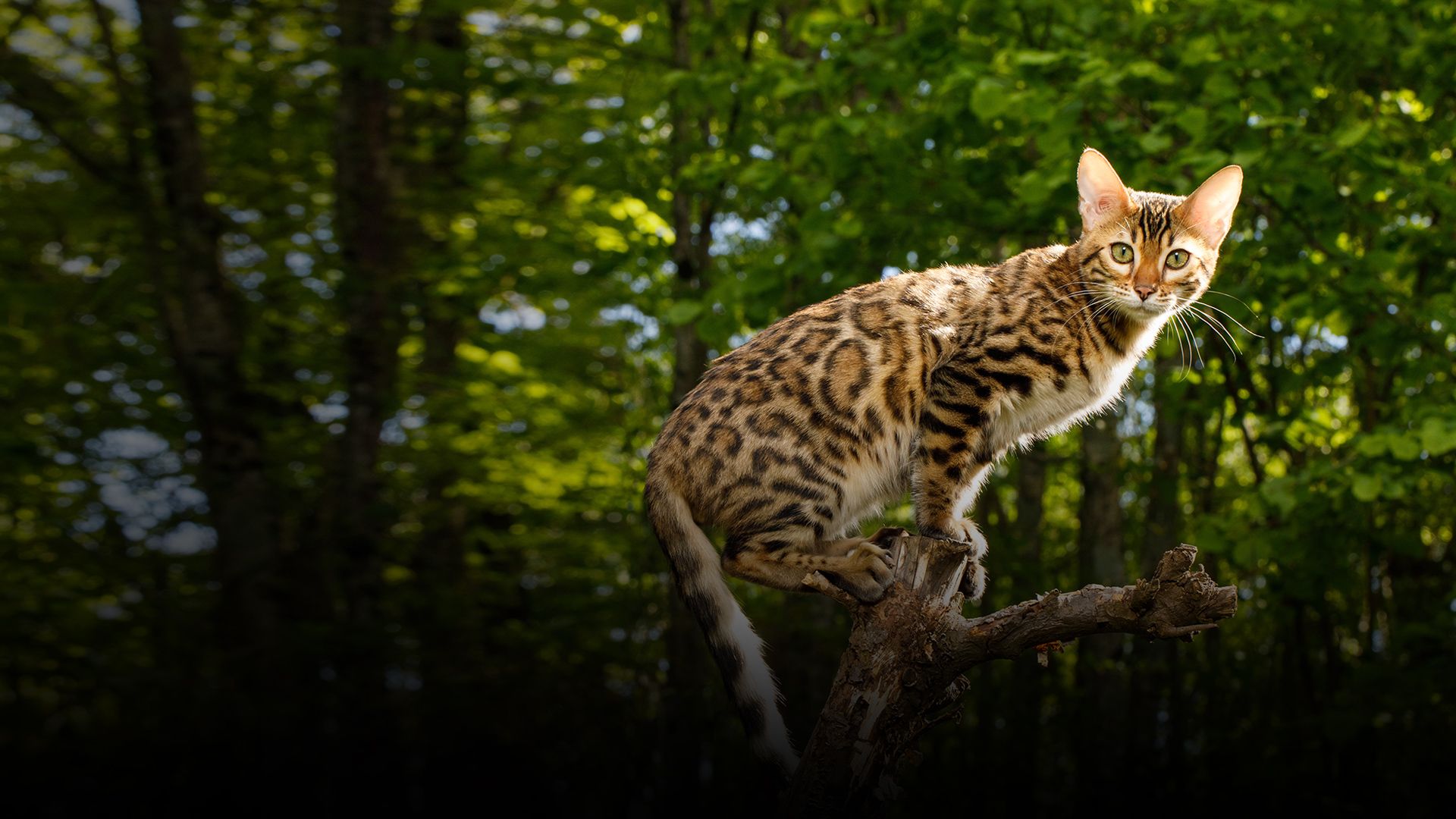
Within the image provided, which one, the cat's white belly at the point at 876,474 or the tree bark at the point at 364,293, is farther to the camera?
the tree bark at the point at 364,293

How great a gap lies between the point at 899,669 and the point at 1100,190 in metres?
2.13

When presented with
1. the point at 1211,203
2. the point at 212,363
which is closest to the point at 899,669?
the point at 1211,203

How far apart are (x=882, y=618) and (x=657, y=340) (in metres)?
6.89

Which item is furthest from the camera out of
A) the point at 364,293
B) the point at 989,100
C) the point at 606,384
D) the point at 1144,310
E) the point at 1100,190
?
the point at 606,384

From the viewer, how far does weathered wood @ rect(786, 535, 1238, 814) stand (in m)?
3.62

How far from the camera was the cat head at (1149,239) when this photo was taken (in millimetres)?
4172

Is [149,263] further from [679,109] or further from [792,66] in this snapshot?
[792,66]

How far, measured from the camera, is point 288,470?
9.98 metres

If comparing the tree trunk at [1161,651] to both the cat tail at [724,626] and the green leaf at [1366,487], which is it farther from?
the cat tail at [724,626]

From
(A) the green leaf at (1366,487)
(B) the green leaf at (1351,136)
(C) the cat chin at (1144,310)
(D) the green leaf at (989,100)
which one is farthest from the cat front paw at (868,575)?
(B) the green leaf at (1351,136)

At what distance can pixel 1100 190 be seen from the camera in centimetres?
438

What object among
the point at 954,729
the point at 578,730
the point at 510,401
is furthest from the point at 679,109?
the point at 954,729

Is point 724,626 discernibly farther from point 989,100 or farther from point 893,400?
point 989,100

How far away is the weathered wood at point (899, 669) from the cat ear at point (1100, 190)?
1.59 meters
